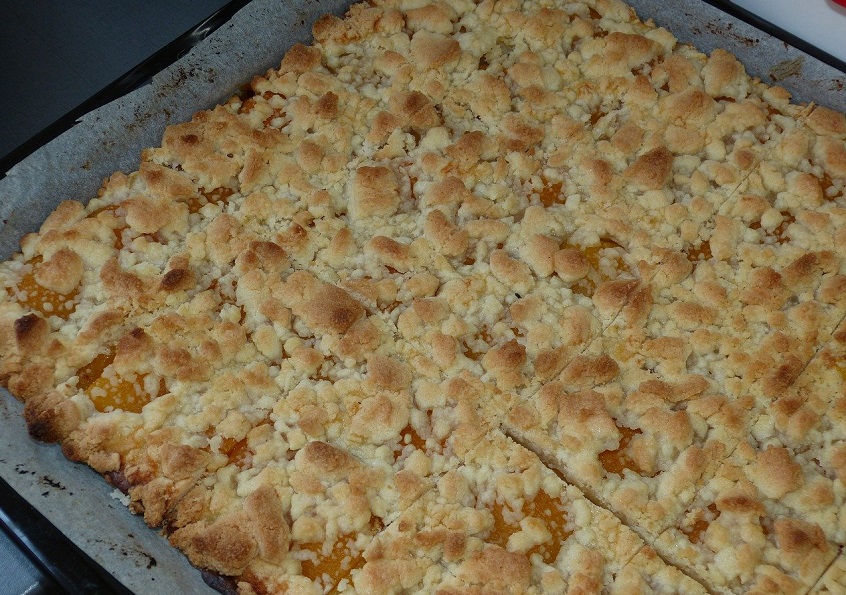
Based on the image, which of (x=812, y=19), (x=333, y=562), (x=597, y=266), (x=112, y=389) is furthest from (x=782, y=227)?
(x=112, y=389)

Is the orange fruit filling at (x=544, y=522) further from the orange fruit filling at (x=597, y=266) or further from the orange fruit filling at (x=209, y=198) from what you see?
the orange fruit filling at (x=209, y=198)

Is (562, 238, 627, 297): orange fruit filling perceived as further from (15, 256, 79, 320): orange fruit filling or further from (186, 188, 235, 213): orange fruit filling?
(15, 256, 79, 320): orange fruit filling

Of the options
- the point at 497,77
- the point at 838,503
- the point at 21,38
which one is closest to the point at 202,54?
the point at 497,77

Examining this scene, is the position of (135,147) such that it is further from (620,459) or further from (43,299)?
(620,459)

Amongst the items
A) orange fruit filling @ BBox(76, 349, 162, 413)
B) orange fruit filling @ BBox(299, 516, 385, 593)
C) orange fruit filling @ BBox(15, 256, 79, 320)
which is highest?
orange fruit filling @ BBox(15, 256, 79, 320)

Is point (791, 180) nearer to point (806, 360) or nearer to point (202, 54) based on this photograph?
point (806, 360)

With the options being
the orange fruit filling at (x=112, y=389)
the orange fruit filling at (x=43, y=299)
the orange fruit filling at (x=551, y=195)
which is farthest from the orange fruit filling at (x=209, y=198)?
the orange fruit filling at (x=551, y=195)

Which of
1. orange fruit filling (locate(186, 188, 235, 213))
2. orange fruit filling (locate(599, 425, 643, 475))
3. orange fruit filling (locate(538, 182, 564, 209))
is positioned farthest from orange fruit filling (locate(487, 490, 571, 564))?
orange fruit filling (locate(186, 188, 235, 213))
